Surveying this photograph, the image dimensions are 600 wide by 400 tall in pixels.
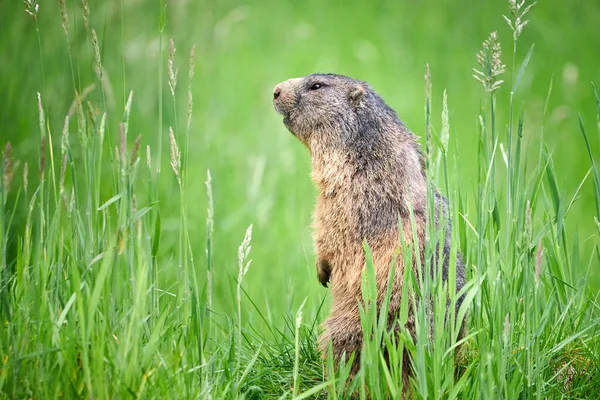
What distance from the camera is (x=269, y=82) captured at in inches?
369

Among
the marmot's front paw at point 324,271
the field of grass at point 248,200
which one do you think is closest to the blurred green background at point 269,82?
the field of grass at point 248,200

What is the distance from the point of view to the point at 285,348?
416 cm

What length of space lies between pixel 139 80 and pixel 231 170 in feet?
4.22

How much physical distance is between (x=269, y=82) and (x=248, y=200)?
2425 mm

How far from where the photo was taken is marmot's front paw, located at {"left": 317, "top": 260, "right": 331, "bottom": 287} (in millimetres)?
4520

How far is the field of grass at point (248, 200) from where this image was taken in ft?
10.1

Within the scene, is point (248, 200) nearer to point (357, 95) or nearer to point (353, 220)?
point (357, 95)

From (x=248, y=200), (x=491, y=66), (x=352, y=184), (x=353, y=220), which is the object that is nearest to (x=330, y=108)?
(x=352, y=184)

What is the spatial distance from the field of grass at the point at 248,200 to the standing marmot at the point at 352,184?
187 millimetres

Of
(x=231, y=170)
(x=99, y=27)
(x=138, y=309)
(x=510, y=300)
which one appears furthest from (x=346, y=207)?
(x=99, y=27)

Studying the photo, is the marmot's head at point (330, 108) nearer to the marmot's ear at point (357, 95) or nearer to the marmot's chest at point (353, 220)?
the marmot's ear at point (357, 95)

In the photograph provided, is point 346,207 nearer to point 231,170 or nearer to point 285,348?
point 285,348

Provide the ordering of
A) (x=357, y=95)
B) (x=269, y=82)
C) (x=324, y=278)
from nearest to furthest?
(x=324, y=278) → (x=357, y=95) → (x=269, y=82)

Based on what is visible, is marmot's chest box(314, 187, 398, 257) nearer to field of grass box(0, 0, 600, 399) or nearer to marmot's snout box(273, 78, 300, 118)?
field of grass box(0, 0, 600, 399)
